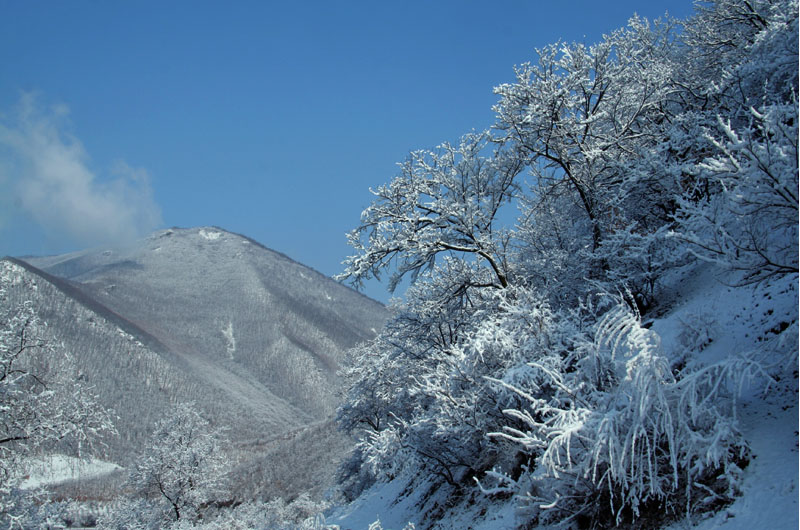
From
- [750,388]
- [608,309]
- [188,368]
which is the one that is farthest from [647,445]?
[188,368]

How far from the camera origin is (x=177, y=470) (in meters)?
31.2

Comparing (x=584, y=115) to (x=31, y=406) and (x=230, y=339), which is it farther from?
(x=230, y=339)

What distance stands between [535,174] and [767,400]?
320 inches

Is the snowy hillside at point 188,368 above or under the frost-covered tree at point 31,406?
above

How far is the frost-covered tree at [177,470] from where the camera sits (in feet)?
102

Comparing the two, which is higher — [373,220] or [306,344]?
[306,344]

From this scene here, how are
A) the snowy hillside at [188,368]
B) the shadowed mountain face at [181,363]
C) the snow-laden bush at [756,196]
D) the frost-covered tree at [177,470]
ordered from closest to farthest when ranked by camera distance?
1. the snow-laden bush at [756,196]
2. the frost-covered tree at [177,470]
3. the snowy hillside at [188,368]
4. the shadowed mountain face at [181,363]

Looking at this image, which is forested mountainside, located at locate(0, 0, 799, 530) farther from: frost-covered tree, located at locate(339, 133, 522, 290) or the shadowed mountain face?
the shadowed mountain face

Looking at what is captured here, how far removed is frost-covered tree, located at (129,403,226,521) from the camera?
31.0m

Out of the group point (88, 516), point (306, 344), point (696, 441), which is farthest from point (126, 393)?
point (696, 441)

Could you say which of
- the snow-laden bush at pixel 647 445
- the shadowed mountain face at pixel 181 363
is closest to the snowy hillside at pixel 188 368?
the shadowed mountain face at pixel 181 363

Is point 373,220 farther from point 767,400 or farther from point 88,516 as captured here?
point 88,516

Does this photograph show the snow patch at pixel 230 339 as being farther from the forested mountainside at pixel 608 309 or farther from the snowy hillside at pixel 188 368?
the forested mountainside at pixel 608 309

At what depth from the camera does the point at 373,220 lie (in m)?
12.5
